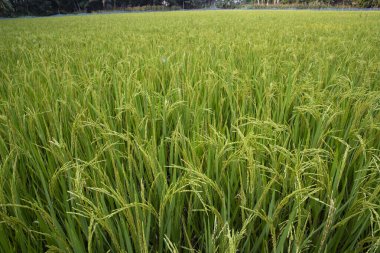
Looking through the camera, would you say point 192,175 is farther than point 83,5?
No

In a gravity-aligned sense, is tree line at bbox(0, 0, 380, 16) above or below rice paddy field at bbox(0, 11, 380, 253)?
above

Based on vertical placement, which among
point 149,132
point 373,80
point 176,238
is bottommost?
point 176,238

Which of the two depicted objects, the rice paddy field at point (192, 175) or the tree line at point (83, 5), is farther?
the tree line at point (83, 5)

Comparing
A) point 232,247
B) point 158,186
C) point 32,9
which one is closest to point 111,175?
point 158,186

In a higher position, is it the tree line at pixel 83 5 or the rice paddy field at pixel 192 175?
the tree line at pixel 83 5

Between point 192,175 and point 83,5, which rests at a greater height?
point 83,5

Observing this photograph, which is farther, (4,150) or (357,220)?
(4,150)

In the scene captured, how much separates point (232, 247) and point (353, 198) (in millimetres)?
508

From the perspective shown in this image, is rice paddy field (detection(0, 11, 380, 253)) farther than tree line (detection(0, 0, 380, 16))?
No

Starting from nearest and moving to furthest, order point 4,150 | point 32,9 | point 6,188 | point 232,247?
point 232,247 < point 6,188 < point 4,150 < point 32,9

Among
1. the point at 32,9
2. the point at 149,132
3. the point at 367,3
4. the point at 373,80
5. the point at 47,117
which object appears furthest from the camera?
the point at 367,3

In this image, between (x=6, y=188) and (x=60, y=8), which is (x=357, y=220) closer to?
(x=6, y=188)

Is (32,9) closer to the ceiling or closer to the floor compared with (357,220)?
closer to the ceiling

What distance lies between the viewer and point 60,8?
33.6 m
